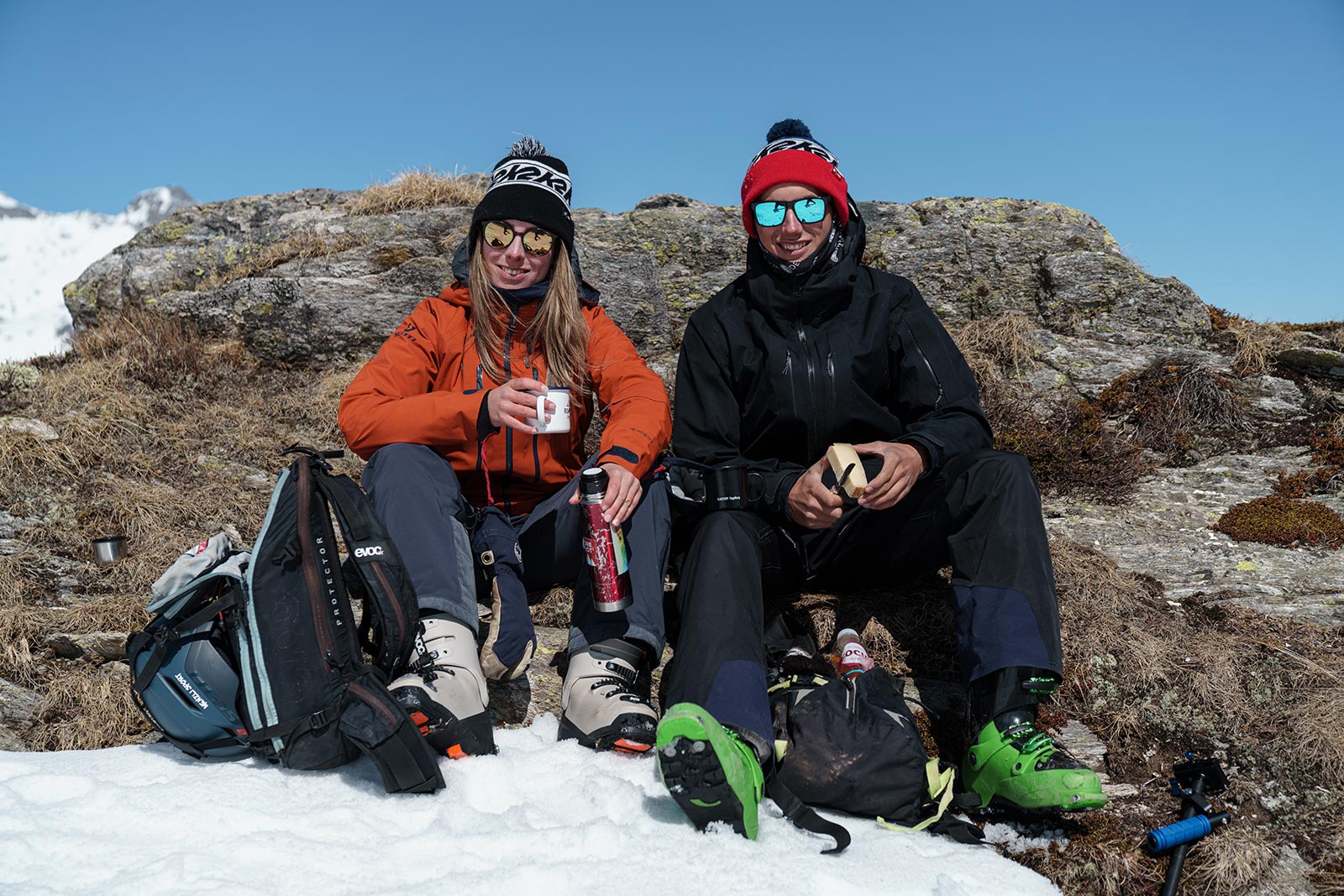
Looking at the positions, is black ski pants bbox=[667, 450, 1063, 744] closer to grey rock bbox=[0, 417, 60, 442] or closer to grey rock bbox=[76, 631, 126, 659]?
grey rock bbox=[76, 631, 126, 659]

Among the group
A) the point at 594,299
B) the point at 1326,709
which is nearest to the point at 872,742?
the point at 1326,709

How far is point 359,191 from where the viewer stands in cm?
998

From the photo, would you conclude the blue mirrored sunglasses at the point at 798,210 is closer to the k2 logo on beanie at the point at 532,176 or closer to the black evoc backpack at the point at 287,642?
the k2 logo on beanie at the point at 532,176

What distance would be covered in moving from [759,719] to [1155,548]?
3.51 meters

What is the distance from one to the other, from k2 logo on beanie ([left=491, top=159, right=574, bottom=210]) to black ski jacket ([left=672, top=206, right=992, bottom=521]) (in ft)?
3.78

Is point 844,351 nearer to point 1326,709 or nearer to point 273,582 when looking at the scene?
point 1326,709

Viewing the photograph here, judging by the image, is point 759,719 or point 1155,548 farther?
point 1155,548

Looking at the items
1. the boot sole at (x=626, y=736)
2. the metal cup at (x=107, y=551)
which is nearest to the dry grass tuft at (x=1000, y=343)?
the boot sole at (x=626, y=736)

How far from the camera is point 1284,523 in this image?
506cm

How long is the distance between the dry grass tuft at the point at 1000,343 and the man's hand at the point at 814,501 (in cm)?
422

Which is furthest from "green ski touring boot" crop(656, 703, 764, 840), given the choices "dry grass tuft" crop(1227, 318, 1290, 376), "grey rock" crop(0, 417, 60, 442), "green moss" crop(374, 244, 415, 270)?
"green moss" crop(374, 244, 415, 270)

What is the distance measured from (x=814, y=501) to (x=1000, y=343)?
4723mm

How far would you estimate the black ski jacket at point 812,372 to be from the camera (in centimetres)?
404

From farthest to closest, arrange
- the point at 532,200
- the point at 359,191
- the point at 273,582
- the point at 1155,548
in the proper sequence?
the point at 359,191
the point at 1155,548
the point at 532,200
the point at 273,582
